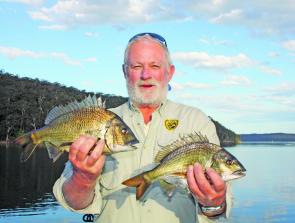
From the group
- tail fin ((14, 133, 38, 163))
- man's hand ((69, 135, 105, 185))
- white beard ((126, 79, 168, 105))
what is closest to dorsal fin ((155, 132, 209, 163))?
white beard ((126, 79, 168, 105))

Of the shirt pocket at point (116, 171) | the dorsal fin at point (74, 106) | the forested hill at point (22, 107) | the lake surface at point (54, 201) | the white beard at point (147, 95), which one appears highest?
the forested hill at point (22, 107)

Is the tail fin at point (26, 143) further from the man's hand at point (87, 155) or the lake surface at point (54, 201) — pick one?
the lake surface at point (54, 201)

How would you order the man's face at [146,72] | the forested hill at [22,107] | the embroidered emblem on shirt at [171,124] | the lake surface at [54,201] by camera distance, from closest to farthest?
the embroidered emblem on shirt at [171,124] < the man's face at [146,72] < the lake surface at [54,201] < the forested hill at [22,107]

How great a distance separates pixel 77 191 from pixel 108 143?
0.82 metres

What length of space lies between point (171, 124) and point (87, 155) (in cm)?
160

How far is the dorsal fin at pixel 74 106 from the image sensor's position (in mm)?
6324

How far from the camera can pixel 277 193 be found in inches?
2351

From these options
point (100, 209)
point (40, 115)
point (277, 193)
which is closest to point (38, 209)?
point (277, 193)

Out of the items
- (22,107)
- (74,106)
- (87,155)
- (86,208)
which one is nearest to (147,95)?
(74,106)

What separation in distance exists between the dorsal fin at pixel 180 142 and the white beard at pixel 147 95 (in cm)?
85

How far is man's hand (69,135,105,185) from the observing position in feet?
18.3

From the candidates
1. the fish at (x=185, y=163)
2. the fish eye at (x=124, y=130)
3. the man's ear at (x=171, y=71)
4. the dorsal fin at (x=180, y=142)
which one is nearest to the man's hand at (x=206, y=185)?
the fish at (x=185, y=163)

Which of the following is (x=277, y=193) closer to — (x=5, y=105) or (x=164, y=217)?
(x=164, y=217)

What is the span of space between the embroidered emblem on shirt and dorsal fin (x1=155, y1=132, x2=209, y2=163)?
0.36 m
